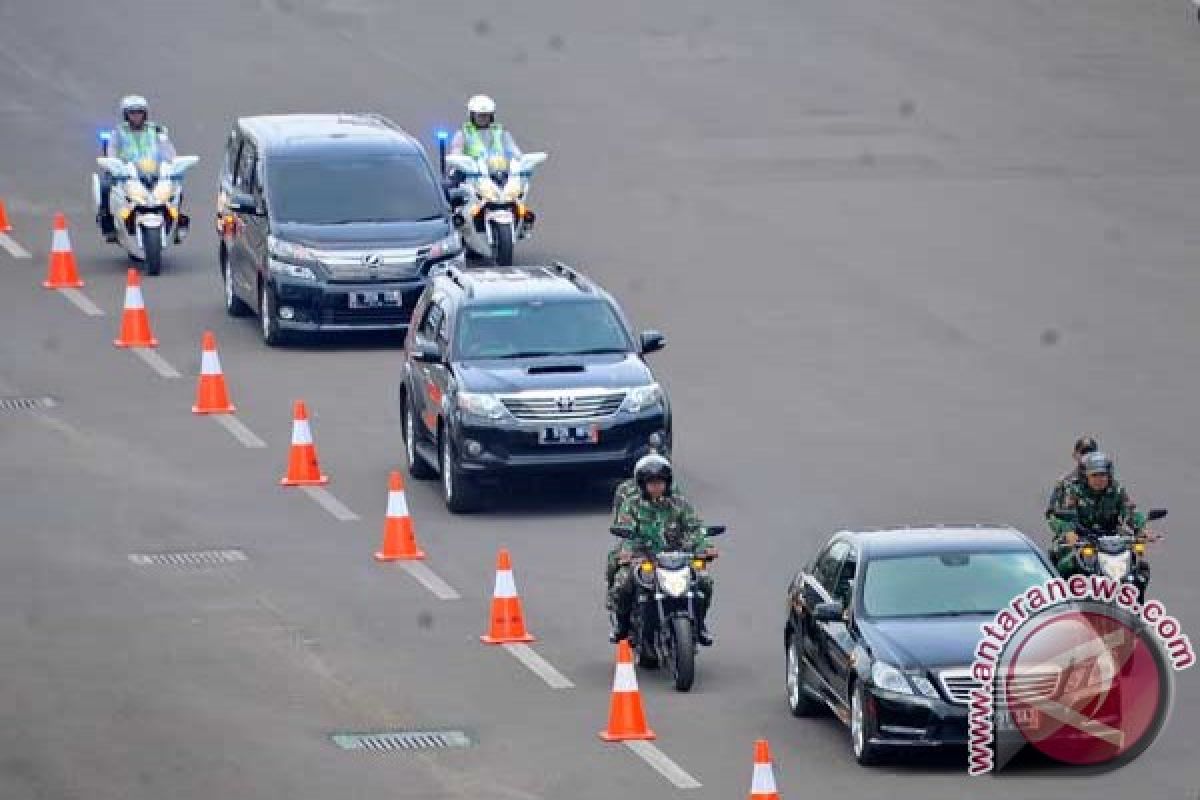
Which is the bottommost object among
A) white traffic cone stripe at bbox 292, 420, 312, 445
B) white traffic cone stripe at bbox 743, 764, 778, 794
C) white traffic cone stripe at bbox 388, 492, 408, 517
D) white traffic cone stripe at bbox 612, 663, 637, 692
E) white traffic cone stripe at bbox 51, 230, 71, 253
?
white traffic cone stripe at bbox 51, 230, 71, 253

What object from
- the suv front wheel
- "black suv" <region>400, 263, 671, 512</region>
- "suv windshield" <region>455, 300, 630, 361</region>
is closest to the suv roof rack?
"black suv" <region>400, 263, 671, 512</region>

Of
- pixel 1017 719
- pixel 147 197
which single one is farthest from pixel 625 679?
pixel 147 197

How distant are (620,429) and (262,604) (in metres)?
4.23

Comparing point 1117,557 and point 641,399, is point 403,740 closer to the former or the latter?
point 1117,557

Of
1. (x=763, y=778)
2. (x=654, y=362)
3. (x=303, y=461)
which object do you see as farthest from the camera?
(x=654, y=362)

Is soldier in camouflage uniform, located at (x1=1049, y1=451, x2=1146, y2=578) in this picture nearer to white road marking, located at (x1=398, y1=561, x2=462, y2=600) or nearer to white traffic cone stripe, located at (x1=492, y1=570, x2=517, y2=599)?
white traffic cone stripe, located at (x1=492, y1=570, x2=517, y2=599)

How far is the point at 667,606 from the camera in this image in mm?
24906

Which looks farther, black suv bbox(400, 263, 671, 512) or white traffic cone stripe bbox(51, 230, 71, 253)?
white traffic cone stripe bbox(51, 230, 71, 253)

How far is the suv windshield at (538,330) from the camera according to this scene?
31.4 metres

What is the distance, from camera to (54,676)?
2466 centimetres

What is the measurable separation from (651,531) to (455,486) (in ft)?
18.1

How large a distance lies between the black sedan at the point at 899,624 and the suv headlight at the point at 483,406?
21.1 ft

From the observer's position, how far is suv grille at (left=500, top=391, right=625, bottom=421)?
30.4 metres

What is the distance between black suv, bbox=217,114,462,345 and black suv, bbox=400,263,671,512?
4.68 metres
